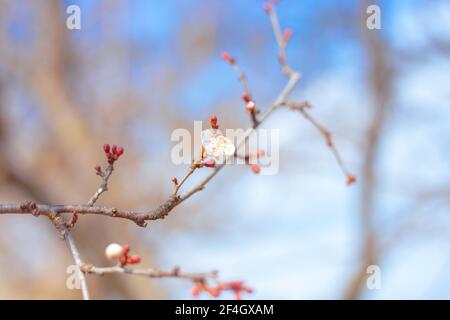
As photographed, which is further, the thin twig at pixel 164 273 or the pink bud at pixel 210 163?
the pink bud at pixel 210 163

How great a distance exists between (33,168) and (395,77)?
3680 millimetres

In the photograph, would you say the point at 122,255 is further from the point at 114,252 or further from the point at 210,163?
the point at 210,163

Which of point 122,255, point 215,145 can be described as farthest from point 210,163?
point 122,255

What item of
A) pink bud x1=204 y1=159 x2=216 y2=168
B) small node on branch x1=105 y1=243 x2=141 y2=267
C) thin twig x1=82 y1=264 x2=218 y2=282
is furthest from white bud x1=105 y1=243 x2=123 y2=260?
pink bud x1=204 y1=159 x2=216 y2=168

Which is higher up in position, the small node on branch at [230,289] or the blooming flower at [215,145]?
the blooming flower at [215,145]

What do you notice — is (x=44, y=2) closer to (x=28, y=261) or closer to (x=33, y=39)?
(x=33, y=39)

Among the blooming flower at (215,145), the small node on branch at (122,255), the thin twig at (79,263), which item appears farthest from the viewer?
the blooming flower at (215,145)

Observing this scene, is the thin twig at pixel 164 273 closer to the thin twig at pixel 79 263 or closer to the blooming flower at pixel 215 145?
the thin twig at pixel 79 263

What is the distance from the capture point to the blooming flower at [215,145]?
1.12 meters

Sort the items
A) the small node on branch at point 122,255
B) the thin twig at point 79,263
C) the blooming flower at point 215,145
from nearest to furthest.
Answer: the thin twig at point 79,263
the small node on branch at point 122,255
the blooming flower at point 215,145

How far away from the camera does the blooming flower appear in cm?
112

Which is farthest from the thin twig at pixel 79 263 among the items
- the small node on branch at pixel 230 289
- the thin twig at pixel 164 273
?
the small node on branch at pixel 230 289

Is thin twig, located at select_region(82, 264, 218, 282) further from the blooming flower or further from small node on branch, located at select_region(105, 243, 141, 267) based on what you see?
the blooming flower
